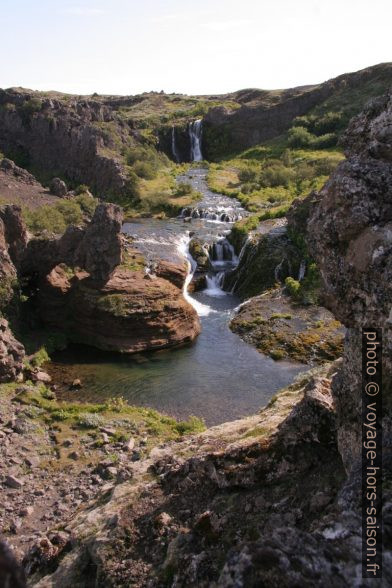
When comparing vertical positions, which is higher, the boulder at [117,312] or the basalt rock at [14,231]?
the basalt rock at [14,231]

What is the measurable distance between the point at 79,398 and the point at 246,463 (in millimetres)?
15387

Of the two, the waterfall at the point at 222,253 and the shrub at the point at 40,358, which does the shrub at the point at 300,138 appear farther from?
the shrub at the point at 40,358

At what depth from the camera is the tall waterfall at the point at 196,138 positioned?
114 m

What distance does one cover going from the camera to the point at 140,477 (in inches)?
506

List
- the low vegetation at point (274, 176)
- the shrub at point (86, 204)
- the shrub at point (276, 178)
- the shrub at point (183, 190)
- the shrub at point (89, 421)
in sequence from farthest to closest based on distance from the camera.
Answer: the shrub at point (276, 178), the shrub at point (183, 190), the low vegetation at point (274, 176), the shrub at point (86, 204), the shrub at point (89, 421)

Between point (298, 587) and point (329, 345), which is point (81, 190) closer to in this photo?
point (329, 345)

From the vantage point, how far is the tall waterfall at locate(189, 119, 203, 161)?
11357cm

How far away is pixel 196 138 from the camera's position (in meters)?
116

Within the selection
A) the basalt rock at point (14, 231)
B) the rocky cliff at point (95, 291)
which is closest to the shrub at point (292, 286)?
the rocky cliff at point (95, 291)

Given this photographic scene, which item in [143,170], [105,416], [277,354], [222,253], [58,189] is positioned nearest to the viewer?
[105,416]

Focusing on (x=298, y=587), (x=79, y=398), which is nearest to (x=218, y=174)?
(x=79, y=398)

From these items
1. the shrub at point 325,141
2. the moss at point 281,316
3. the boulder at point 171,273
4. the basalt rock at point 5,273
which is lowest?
the moss at point 281,316

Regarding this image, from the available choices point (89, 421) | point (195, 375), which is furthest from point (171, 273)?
point (89, 421)

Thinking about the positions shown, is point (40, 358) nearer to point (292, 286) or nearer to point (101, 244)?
point (101, 244)
